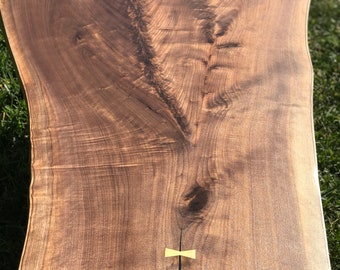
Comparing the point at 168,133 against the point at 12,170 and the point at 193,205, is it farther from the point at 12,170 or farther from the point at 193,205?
the point at 12,170

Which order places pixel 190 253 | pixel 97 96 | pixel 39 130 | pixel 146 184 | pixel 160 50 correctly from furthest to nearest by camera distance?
pixel 160 50, pixel 97 96, pixel 39 130, pixel 146 184, pixel 190 253

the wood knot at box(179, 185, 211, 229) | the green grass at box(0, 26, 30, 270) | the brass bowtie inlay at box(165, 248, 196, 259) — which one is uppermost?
the green grass at box(0, 26, 30, 270)

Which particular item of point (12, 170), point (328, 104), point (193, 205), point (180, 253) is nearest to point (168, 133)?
point (193, 205)

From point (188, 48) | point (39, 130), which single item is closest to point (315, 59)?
point (188, 48)

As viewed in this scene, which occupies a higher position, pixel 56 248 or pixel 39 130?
pixel 39 130

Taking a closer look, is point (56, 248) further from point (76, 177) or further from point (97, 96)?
point (97, 96)

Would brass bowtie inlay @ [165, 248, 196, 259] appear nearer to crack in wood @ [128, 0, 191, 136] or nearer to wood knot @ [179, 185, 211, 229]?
wood knot @ [179, 185, 211, 229]

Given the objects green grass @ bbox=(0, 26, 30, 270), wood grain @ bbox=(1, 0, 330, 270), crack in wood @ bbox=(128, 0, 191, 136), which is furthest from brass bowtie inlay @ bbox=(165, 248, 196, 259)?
green grass @ bbox=(0, 26, 30, 270)

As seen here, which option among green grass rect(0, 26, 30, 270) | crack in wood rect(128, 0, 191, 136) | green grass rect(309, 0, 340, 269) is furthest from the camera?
green grass rect(309, 0, 340, 269)

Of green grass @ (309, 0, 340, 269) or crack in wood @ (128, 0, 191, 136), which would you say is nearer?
crack in wood @ (128, 0, 191, 136)
